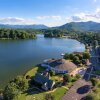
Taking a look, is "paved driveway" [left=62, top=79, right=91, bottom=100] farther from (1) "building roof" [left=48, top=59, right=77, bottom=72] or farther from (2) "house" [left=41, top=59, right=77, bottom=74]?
(1) "building roof" [left=48, top=59, right=77, bottom=72]

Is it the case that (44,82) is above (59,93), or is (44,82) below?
above

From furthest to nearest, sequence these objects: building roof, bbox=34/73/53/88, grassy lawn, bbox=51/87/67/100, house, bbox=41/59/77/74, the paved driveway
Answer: house, bbox=41/59/77/74
building roof, bbox=34/73/53/88
grassy lawn, bbox=51/87/67/100
the paved driveway

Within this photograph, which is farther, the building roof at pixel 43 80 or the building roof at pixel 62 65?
the building roof at pixel 62 65

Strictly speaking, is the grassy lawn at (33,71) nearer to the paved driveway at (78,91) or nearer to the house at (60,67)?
the house at (60,67)

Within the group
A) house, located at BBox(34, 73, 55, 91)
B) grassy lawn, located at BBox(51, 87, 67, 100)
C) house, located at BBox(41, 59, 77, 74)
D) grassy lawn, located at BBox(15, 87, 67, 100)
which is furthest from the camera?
house, located at BBox(41, 59, 77, 74)

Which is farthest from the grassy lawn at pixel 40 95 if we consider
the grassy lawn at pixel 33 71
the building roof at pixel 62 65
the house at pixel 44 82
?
the building roof at pixel 62 65

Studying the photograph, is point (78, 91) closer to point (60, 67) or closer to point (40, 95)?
point (40, 95)

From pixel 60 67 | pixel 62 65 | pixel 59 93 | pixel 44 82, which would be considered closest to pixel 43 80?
pixel 44 82

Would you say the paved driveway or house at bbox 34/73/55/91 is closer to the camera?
the paved driveway

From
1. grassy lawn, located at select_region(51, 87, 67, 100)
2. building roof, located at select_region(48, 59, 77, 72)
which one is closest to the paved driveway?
grassy lawn, located at select_region(51, 87, 67, 100)
